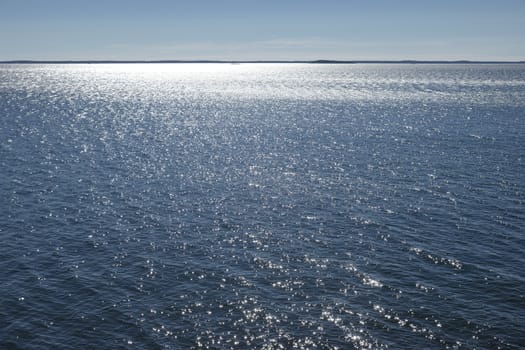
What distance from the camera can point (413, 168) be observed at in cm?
7844

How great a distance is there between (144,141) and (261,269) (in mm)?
67811

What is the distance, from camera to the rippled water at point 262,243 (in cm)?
3438

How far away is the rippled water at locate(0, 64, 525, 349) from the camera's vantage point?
34.4m

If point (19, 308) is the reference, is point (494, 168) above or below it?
above

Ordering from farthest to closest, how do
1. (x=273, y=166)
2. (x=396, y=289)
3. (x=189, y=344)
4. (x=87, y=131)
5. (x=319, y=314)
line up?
(x=87, y=131) → (x=273, y=166) → (x=396, y=289) → (x=319, y=314) → (x=189, y=344)

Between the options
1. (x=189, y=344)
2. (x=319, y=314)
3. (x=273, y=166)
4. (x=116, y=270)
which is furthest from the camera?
(x=273, y=166)

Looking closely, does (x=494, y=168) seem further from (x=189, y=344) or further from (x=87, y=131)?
(x=87, y=131)

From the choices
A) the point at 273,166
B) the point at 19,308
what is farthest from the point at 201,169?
the point at 19,308

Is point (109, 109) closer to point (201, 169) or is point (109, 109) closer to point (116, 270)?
point (201, 169)

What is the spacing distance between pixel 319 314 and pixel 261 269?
8889mm

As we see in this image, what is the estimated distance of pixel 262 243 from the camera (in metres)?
49.4

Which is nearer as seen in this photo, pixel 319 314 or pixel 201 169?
pixel 319 314

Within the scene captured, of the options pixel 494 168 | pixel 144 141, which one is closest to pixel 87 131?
pixel 144 141

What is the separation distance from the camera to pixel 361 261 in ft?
147
